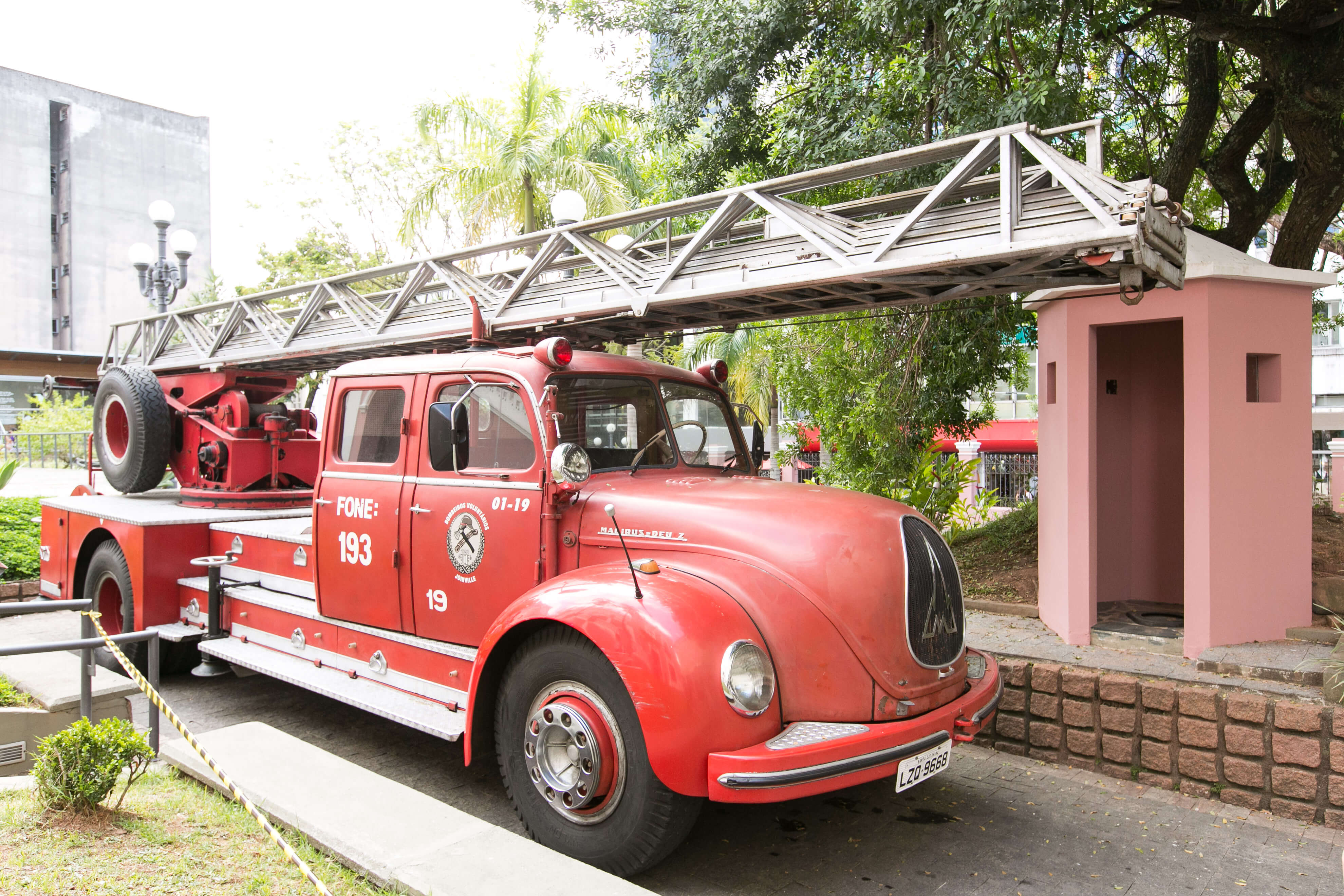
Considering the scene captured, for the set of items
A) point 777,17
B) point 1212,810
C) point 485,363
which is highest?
point 777,17

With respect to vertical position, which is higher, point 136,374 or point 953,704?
point 136,374

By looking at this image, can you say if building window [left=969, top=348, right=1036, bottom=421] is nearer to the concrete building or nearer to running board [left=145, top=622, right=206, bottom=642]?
running board [left=145, top=622, right=206, bottom=642]

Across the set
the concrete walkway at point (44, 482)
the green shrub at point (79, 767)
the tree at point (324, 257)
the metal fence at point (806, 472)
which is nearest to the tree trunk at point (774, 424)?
the metal fence at point (806, 472)

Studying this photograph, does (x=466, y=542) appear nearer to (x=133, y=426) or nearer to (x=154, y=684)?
(x=154, y=684)

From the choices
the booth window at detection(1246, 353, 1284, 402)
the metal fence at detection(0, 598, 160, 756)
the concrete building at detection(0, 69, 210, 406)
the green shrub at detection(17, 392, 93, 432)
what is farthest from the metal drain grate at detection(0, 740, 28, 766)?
the concrete building at detection(0, 69, 210, 406)

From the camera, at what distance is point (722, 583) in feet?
12.3

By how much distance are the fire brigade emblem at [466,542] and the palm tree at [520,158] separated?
43.3ft

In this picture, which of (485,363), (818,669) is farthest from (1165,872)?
(485,363)

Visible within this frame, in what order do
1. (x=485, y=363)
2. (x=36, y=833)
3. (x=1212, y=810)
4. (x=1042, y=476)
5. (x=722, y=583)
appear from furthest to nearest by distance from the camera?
(x=1042, y=476) → (x=485, y=363) → (x=1212, y=810) → (x=722, y=583) → (x=36, y=833)

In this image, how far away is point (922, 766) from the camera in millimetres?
3617

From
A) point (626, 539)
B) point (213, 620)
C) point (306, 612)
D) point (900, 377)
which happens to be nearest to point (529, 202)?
point (900, 377)

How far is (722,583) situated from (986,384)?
20.4ft

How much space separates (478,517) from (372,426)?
115cm

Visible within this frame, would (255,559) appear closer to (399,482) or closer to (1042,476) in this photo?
(399,482)
